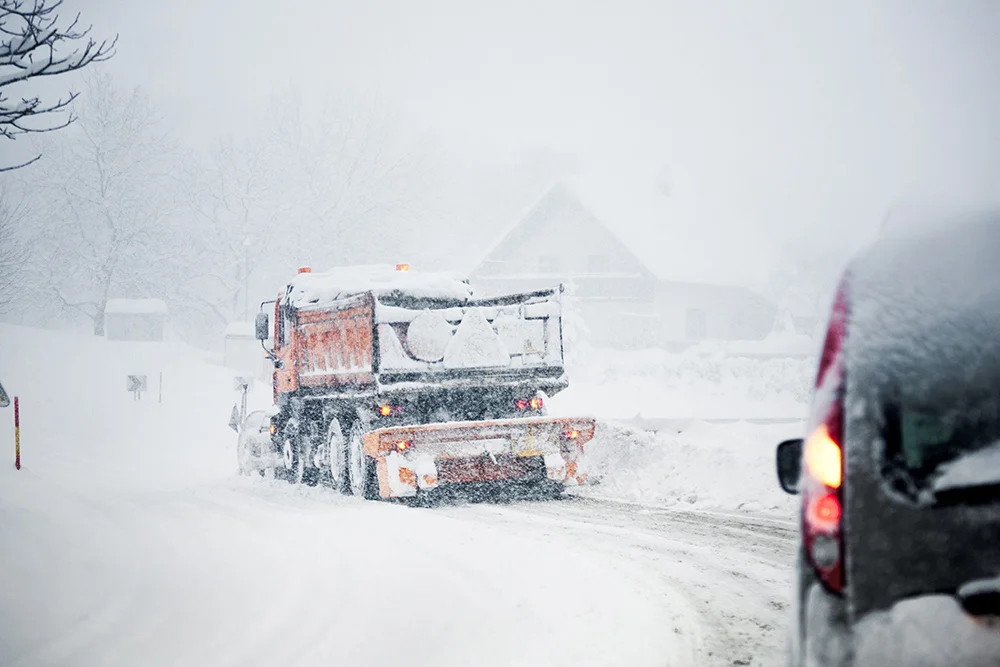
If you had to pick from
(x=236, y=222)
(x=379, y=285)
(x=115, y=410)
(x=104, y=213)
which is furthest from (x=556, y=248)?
(x=379, y=285)

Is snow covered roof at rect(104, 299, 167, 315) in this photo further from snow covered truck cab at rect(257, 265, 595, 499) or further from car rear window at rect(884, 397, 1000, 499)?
car rear window at rect(884, 397, 1000, 499)

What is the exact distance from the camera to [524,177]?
86.5 metres

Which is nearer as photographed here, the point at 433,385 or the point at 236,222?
the point at 433,385

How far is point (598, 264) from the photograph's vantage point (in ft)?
159

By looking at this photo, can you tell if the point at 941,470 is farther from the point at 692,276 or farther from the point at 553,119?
the point at 553,119

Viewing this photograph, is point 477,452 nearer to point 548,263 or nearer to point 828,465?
point 828,465

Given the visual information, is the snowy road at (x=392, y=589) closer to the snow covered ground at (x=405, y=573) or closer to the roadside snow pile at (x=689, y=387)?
the snow covered ground at (x=405, y=573)

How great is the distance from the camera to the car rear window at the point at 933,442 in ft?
7.59

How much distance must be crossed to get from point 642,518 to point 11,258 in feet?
146

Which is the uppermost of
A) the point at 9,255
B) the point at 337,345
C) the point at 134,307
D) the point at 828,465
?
the point at 9,255

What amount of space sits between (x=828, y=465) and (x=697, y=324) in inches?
1859

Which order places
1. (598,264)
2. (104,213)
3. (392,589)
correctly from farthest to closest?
(104,213)
(598,264)
(392,589)

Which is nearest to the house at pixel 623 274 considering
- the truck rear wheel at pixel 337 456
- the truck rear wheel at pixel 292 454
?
the truck rear wheel at pixel 292 454

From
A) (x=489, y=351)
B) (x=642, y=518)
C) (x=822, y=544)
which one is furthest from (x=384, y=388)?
(x=822, y=544)
